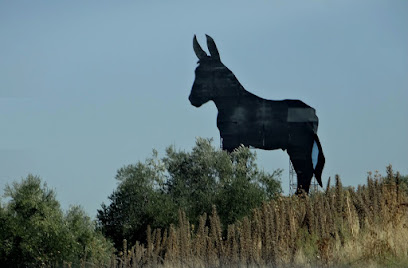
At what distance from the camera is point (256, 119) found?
1105 inches

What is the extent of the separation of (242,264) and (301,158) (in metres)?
16.6

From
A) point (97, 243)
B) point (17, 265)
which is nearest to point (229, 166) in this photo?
point (97, 243)

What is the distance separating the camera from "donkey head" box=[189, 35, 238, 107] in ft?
90.7

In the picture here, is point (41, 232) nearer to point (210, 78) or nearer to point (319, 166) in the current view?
point (210, 78)

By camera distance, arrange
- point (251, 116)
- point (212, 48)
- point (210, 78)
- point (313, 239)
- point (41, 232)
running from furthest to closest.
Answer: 1. point (251, 116)
2. point (210, 78)
3. point (212, 48)
4. point (41, 232)
5. point (313, 239)

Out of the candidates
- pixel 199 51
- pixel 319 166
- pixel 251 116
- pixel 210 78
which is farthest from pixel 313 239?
pixel 199 51

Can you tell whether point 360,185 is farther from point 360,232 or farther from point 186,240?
point 186,240

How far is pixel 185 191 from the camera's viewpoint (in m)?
25.0

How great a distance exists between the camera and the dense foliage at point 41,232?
2173cm

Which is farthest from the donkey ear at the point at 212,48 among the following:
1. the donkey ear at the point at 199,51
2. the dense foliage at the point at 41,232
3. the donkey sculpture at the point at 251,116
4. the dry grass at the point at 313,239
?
the dry grass at the point at 313,239

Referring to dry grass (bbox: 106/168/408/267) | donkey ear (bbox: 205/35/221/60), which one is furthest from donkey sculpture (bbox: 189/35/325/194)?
dry grass (bbox: 106/168/408/267)

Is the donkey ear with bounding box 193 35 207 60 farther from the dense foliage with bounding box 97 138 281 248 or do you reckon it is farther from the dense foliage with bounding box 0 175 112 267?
the dense foliage with bounding box 0 175 112 267

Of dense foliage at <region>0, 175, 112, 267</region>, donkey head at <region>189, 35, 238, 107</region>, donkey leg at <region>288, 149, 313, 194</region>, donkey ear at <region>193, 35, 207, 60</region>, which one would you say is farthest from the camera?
donkey head at <region>189, 35, 238, 107</region>

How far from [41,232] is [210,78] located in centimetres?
967
